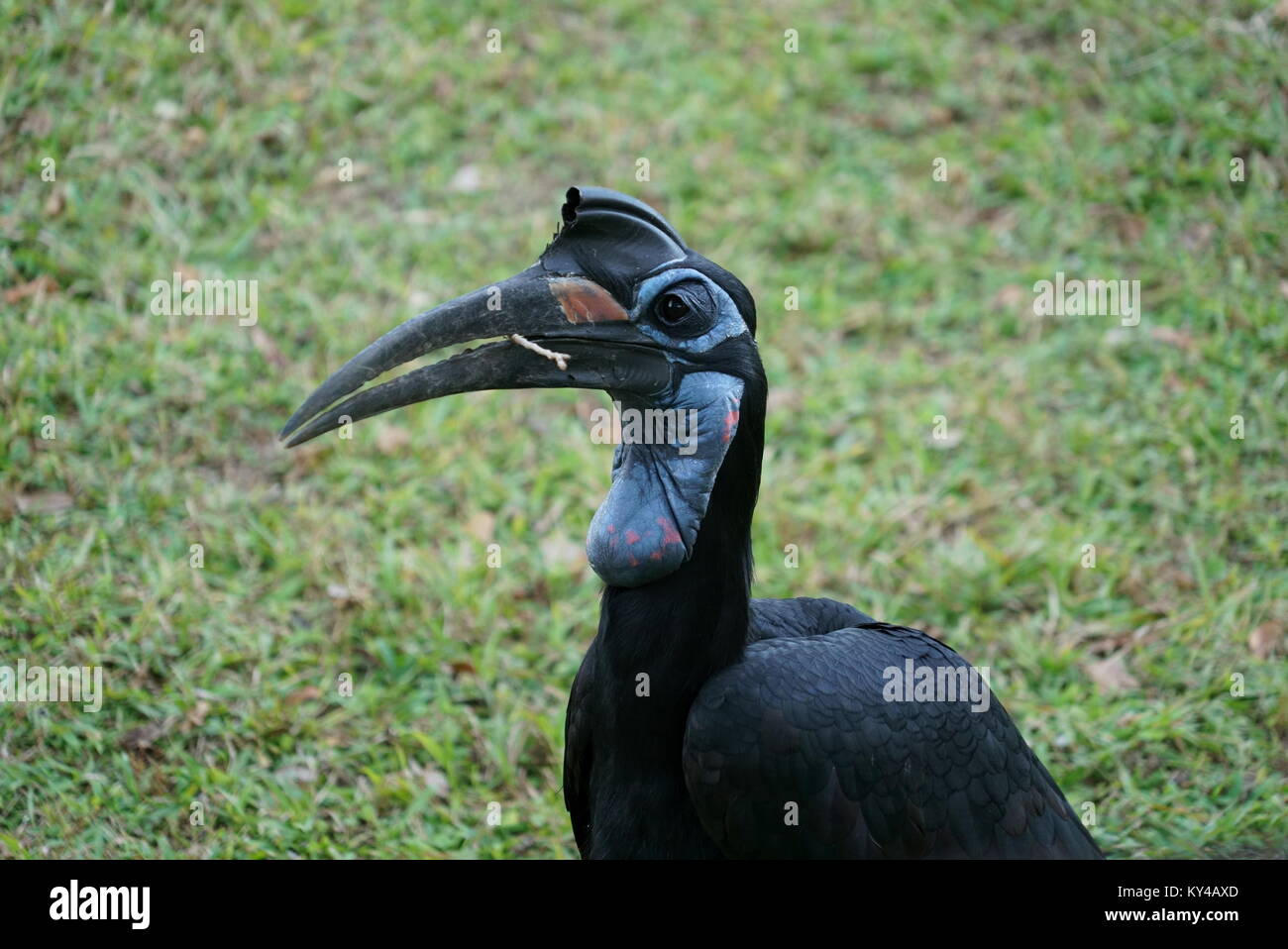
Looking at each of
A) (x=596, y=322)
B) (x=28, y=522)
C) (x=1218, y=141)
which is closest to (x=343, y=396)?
(x=596, y=322)

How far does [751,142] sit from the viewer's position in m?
7.17

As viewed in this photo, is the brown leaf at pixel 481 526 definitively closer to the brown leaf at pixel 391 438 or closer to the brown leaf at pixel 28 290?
the brown leaf at pixel 391 438

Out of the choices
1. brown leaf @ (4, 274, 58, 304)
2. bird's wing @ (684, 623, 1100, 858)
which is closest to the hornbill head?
bird's wing @ (684, 623, 1100, 858)

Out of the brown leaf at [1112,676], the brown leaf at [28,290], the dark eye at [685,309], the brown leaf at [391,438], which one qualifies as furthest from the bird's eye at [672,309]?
the brown leaf at [28,290]

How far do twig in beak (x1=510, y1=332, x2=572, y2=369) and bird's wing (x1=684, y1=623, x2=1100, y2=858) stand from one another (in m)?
0.84

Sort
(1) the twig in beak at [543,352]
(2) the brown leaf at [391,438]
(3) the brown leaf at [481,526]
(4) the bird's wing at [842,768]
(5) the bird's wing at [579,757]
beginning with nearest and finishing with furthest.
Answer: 1. (4) the bird's wing at [842,768]
2. (1) the twig in beak at [543,352]
3. (5) the bird's wing at [579,757]
4. (3) the brown leaf at [481,526]
5. (2) the brown leaf at [391,438]

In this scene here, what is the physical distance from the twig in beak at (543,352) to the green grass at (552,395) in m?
1.73

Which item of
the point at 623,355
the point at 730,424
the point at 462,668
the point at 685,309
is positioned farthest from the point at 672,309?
the point at 462,668

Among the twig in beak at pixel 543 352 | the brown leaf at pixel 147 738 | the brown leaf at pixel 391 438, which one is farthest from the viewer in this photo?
the brown leaf at pixel 391 438

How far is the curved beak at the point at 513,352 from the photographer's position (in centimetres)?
311

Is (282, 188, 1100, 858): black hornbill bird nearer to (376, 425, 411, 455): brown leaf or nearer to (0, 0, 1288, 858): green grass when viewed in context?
(0, 0, 1288, 858): green grass

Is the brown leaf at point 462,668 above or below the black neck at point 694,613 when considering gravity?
below

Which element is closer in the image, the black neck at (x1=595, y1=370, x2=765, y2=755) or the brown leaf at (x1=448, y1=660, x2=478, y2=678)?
the black neck at (x1=595, y1=370, x2=765, y2=755)

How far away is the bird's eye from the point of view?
3.10 meters
